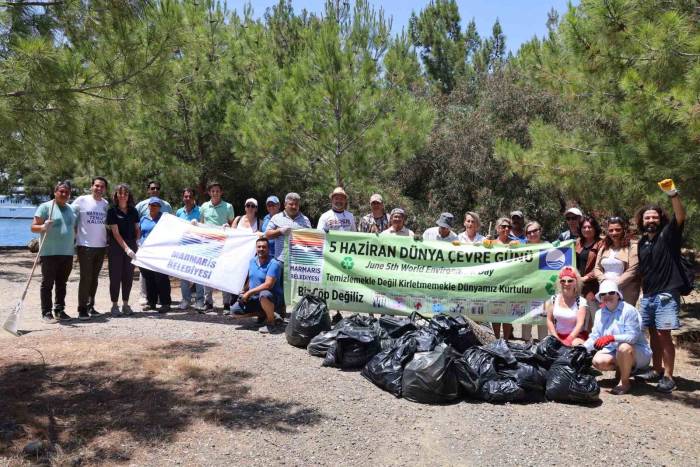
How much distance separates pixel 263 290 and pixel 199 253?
136 centimetres

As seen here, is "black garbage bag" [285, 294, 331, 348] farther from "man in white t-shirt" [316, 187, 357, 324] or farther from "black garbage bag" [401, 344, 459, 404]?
"black garbage bag" [401, 344, 459, 404]

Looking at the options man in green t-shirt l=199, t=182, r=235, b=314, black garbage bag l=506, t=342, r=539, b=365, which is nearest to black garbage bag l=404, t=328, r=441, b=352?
black garbage bag l=506, t=342, r=539, b=365

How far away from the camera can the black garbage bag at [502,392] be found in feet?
16.3

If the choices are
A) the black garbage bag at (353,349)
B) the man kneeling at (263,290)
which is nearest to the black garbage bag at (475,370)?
the black garbage bag at (353,349)

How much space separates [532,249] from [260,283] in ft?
11.0

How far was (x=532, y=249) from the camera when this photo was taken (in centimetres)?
660

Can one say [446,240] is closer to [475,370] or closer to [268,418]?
[475,370]

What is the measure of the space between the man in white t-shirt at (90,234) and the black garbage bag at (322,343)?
11.0 feet

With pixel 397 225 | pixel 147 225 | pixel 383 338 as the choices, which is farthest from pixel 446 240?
pixel 147 225

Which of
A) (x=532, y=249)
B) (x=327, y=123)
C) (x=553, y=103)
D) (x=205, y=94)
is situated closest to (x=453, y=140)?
(x=553, y=103)

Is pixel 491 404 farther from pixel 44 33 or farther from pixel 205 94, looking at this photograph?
pixel 205 94

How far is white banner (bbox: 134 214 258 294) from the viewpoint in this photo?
7691mm

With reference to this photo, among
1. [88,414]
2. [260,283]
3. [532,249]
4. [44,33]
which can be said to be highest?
[44,33]

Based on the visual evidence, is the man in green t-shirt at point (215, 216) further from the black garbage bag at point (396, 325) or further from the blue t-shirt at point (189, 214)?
the black garbage bag at point (396, 325)
